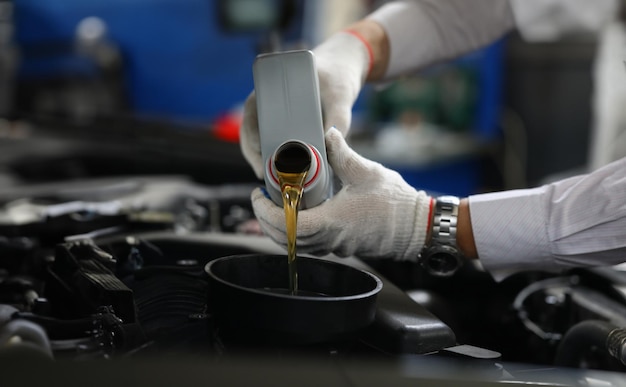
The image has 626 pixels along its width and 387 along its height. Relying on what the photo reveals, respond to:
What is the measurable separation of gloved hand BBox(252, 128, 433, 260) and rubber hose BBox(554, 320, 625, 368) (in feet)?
0.78

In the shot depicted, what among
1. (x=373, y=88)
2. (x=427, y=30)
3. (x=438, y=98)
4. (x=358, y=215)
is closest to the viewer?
(x=358, y=215)

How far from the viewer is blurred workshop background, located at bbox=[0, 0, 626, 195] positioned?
12.3 ft

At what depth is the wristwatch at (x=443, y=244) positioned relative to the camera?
0.99 m

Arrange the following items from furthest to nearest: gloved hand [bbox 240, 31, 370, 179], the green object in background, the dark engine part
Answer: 1. the green object in background
2. gloved hand [bbox 240, 31, 370, 179]
3. the dark engine part

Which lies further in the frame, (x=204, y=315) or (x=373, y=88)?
(x=373, y=88)

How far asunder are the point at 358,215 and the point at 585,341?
343 millimetres

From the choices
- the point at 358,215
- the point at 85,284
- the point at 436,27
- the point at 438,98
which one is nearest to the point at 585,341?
the point at 358,215

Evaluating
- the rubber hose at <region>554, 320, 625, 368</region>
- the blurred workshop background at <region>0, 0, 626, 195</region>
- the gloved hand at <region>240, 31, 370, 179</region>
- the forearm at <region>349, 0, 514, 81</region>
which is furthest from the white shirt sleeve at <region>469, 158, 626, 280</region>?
the blurred workshop background at <region>0, 0, 626, 195</region>

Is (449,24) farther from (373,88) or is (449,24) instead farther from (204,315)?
(373,88)

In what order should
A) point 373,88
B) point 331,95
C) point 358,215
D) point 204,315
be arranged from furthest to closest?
1. point 373,88
2. point 331,95
3. point 358,215
4. point 204,315

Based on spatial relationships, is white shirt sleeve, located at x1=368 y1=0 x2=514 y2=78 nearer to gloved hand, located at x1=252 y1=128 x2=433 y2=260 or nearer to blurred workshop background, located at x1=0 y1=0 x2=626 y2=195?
gloved hand, located at x1=252 y1=128 x2=433 y2=260

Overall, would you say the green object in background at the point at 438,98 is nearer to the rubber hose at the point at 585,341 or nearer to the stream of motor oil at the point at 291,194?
the rubber hose at the point at 585,341

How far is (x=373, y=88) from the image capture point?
153 inches

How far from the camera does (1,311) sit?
32.0 inches
